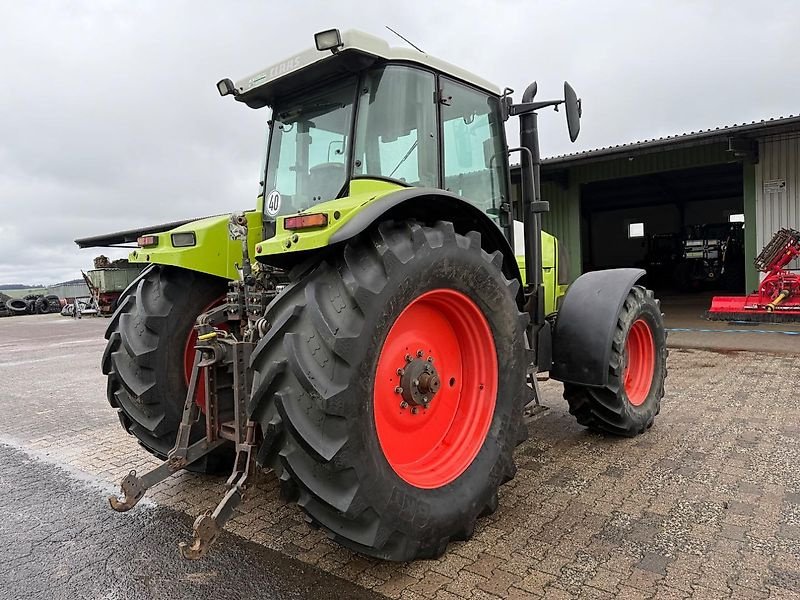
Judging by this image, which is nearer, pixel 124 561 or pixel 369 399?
pixel 369 399

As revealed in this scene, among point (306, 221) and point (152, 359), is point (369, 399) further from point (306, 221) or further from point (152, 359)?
point (152, 359)

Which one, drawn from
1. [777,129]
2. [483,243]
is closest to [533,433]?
[483,243]

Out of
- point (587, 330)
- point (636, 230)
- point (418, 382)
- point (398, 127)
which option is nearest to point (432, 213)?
point (398, 127)

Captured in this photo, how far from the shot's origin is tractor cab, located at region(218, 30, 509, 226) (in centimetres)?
294

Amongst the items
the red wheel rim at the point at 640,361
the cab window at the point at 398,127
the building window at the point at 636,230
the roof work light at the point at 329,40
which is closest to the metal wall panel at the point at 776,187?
the red wheel rim at the point at 640,361

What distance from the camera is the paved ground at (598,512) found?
235 centimetres

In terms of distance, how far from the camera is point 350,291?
2.19m

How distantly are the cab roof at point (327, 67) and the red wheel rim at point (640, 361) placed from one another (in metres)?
2.27

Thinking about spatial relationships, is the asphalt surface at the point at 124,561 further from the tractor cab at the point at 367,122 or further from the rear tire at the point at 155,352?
the tractor cab at the point at 367,122

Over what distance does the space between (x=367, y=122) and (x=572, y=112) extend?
141 centimetres

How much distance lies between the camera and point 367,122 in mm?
2943

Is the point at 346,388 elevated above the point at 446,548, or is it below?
above

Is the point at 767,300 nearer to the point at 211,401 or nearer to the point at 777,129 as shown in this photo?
the point at 777,129

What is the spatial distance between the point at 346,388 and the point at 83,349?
1202 centimetres
